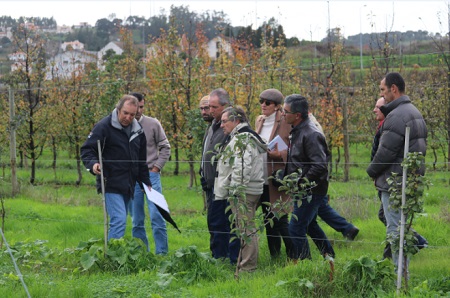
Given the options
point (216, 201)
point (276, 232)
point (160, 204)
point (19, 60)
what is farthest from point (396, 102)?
point (19, 60)

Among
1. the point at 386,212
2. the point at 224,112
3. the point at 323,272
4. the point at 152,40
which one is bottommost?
the point at 323,272

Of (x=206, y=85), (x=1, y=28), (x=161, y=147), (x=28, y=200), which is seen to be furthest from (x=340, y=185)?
(x=1, y=28)

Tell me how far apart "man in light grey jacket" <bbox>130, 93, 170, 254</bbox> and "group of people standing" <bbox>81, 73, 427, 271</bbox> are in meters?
0.01

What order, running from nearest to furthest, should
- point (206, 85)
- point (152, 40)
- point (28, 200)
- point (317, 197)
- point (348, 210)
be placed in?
point (317, 197), point (348, 210), point (28, 200), point (206, 85), point (152, 40)

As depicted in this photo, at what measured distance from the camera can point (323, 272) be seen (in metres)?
5.98

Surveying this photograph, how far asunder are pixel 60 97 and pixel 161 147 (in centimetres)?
1356

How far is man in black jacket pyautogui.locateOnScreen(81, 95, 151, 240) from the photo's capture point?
7.31 m

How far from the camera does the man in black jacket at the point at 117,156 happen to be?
7309 millimetres

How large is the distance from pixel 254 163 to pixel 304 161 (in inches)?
21.6

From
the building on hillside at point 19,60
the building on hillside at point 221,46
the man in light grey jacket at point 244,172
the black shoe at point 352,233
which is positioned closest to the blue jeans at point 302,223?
the man in light grey jacket at point 244,172

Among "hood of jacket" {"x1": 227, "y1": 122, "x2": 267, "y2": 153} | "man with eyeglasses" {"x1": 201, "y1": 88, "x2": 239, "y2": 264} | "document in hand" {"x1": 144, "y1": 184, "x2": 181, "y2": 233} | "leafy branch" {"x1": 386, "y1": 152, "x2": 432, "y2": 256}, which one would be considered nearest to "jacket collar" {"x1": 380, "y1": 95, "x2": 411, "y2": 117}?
"leafy branch" {"x1": 386, "y1": 152, "x2": 432, "y2": 256}

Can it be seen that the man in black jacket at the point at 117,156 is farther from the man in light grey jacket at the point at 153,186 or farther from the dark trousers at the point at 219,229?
the dark trousers at the point at 219,229

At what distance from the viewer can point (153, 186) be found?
8.48m

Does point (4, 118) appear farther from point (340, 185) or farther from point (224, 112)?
point (224, 112)
